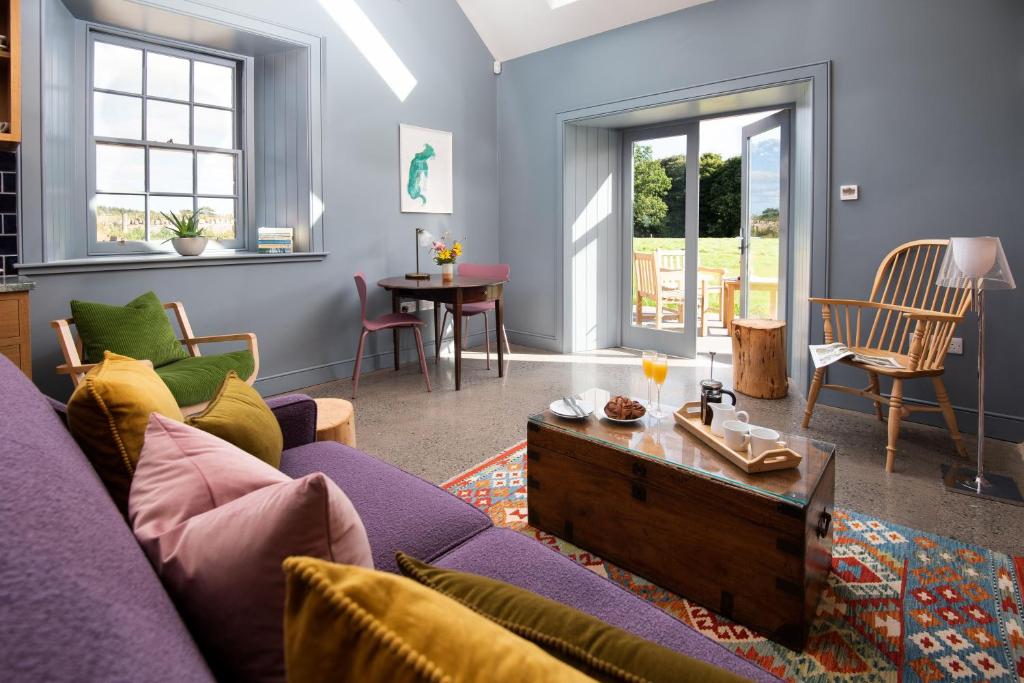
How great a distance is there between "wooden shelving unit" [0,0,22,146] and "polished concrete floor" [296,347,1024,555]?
91.6 inches

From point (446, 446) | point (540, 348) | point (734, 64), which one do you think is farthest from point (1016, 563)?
point (540, 348)

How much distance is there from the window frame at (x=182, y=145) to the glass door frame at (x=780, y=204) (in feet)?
13.4

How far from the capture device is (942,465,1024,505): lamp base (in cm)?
272

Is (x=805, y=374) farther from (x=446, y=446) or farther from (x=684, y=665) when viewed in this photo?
(x=684, y=665)

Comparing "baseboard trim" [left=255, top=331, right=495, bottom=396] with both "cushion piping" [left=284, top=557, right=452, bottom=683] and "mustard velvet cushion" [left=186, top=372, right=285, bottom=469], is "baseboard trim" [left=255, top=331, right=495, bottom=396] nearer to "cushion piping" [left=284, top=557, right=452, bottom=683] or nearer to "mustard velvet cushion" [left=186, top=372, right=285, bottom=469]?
"mustard velvet cushion" [left=186, top=372, right=285, bottom=469]

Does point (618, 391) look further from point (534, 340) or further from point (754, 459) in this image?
point (754, 459)

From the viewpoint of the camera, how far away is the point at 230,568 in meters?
0.73

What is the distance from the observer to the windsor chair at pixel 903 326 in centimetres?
306

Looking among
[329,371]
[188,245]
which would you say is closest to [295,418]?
[188,245]

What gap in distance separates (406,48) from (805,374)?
13.3 feet

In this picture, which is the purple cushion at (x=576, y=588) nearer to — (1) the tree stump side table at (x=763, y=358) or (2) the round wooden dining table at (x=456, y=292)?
(2) the round wooden dining table at (x=456, y=292)

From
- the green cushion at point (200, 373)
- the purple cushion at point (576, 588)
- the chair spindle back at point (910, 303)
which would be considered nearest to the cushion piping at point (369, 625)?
the purple cushion at point (576, 588)

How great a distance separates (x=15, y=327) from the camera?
283cm

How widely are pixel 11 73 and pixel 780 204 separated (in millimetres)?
5121
